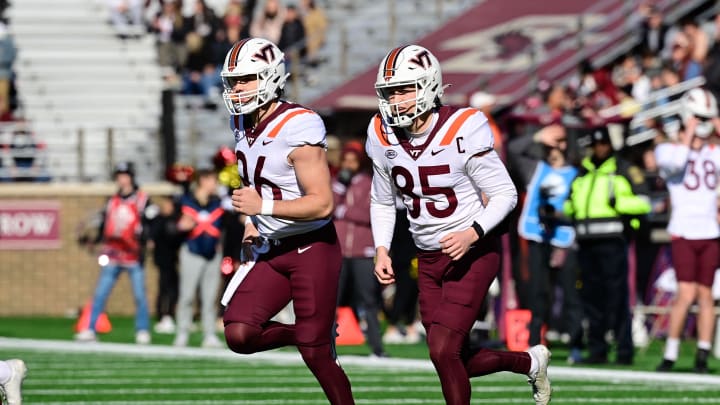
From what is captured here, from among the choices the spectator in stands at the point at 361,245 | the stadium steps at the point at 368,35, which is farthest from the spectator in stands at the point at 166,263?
the spectator in stands at the point at 361,245

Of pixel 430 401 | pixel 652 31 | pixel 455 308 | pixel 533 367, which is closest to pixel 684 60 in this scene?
pixel 652 31

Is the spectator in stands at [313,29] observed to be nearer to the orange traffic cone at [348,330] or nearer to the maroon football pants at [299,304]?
the orange traffic cone at [348,330]

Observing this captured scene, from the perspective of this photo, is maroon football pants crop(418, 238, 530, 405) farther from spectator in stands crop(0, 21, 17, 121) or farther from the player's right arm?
spectator in stands crop(0, 21, 17, 121)

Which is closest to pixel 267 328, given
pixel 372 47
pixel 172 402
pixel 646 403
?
pixel 172 402

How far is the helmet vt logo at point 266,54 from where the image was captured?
325 inches

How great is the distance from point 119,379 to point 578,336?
3675 millimetres

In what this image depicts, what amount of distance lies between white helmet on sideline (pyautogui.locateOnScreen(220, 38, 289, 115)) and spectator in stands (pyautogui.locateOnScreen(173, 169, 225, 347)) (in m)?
6.87

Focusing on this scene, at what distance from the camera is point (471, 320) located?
8.16 metres

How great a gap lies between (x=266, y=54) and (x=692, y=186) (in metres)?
5.12

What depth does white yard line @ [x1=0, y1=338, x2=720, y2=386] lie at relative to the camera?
1205 centimetres

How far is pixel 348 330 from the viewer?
15688 mm

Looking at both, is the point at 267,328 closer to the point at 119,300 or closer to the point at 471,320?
the point at 471,320

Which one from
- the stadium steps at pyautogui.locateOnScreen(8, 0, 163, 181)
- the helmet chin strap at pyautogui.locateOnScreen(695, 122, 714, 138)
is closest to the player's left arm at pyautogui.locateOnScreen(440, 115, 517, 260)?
the helmet chin strap at pyautogui.locateOnScreen(695, 122, 714, 138)

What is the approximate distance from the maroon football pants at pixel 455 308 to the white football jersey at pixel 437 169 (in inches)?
5.1
